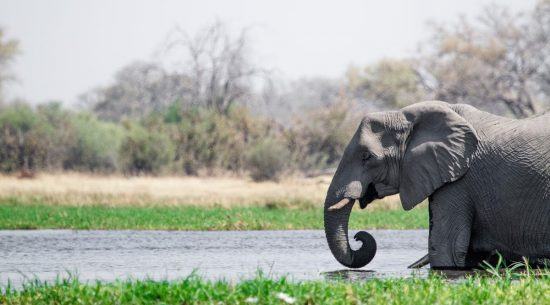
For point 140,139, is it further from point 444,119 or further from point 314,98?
point 314,98

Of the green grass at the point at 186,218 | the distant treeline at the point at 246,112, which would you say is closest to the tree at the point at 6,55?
the distant treeline at the point at 246,112

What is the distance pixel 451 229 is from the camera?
12.4m

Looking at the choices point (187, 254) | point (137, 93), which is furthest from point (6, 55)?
point (187, 254)

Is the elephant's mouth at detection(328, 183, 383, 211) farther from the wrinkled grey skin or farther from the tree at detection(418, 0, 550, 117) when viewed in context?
the tree at detection(418, 0, 550, 117)

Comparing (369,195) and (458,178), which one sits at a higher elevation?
(458,178)

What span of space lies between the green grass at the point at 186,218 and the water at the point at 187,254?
1135 millimetres

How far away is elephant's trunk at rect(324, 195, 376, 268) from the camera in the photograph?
12.7 metres

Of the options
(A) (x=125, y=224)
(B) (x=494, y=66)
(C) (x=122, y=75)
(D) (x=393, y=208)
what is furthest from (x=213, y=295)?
(C) (x=122, y=75)

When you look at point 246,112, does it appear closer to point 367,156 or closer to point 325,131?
point 325,131

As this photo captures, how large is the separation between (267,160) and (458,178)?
106 feet

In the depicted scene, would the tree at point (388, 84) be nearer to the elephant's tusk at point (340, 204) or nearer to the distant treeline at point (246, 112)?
the distant treeline at point (246, 112)

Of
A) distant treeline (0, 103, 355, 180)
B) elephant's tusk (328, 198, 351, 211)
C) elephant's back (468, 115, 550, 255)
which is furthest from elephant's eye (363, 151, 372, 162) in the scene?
distant treeline (0, 103, 355, 180)

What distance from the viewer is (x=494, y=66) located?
5984 centimetres

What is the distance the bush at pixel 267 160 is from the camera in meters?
44.3
